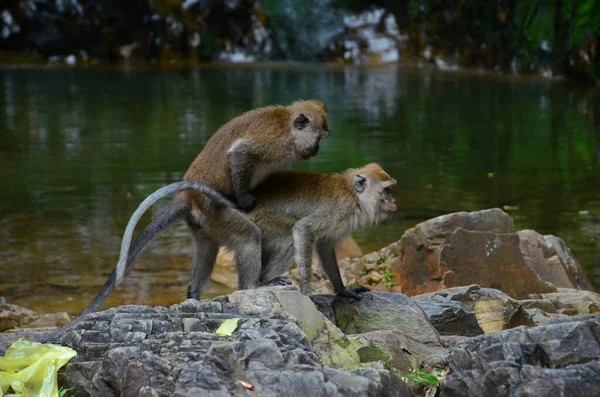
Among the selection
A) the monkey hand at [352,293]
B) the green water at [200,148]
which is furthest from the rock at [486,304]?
the green water at [200,148]

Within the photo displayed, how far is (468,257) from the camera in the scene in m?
7.35

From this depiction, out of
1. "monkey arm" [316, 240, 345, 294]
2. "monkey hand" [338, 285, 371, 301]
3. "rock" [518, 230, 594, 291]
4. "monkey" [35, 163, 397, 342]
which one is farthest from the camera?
"rock" [518, 230, 594, 291]

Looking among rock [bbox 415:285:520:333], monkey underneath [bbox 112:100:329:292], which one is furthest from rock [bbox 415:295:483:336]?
monkey underneath [bbox 112:100:329:292]

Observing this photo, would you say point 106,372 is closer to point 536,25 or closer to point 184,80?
point 184,80

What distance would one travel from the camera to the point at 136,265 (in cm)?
918

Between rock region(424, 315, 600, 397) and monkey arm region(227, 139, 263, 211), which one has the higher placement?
monkey arm region(227, 139, 263, 211)

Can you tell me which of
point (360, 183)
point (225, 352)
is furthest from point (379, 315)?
point (225, 352)

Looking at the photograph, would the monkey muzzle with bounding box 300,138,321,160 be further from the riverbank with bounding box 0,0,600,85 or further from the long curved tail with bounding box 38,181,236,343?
the riverbank with bounding box 0,0,600,85

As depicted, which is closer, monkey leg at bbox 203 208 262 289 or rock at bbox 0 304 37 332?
monkey leg at bbox 203 208 262 289

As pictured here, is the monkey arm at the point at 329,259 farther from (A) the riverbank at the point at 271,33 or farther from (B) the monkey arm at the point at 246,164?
(A) the riverbank at the point at 271,33

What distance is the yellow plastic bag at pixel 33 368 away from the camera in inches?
151

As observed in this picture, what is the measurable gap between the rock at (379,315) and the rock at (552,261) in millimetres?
2860

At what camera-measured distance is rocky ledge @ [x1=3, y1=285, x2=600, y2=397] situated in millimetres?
3480

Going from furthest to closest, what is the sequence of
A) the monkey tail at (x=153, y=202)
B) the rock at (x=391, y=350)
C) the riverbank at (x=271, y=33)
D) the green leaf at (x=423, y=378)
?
the riverbank at (x=271, y=33) < the monkey tail at (x=153, y=202) < the rock at (x=391, y=350) < the green leaf at (x=423, y=378)
